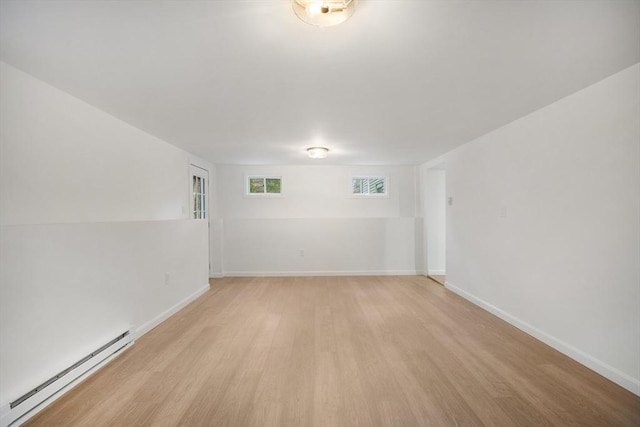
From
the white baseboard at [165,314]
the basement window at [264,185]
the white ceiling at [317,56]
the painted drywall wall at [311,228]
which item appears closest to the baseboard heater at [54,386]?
the white baseboard at [165,314]

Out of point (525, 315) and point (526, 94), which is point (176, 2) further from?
point (525, 315)

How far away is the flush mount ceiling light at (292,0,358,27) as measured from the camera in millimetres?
1248

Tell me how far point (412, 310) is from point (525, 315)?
1.20 m

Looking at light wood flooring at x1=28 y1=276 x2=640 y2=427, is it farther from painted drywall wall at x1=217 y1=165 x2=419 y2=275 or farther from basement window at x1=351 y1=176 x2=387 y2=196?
basement window at x1=351 y1=176 x2=387 y2=196

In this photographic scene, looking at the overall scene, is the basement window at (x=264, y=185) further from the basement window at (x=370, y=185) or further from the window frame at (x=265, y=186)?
the basement window at (x=370, y=185)

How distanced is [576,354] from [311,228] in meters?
4.24

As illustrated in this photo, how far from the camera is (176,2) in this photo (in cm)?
126

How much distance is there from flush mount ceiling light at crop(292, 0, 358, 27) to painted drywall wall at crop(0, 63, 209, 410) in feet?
6.50

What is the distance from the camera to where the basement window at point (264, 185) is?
589 centimetres

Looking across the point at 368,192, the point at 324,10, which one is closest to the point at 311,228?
the point at 368,192

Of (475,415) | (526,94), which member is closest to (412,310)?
(475,415)

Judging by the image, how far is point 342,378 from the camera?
2.09 metres

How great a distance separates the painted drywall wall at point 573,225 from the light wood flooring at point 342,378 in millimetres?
249

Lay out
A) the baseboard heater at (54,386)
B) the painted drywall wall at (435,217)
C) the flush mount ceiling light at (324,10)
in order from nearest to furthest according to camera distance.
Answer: the flush mount ceiling light at (324,10) → the baseboard heater at (54,386) → the painted drywall wall at (435,217)
